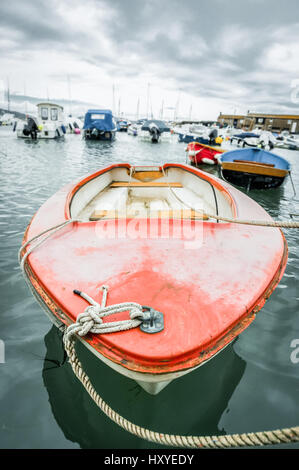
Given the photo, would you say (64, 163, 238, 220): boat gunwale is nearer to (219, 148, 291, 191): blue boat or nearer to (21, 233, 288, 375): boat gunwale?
(21, 233, 288, 375): boat gunwale

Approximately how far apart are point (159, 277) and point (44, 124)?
79.0ft

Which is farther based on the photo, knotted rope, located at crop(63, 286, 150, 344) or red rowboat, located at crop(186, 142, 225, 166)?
red rowboat, located at crop(186, 142, 225, 166)

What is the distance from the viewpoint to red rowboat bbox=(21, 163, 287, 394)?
1.33 meters

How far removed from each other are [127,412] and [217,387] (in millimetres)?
813

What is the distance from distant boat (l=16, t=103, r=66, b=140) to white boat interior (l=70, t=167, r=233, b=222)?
1830cm

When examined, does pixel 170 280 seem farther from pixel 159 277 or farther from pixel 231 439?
pixel 231 439

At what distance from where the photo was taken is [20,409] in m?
1.91

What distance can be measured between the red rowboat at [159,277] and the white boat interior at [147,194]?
850 mm

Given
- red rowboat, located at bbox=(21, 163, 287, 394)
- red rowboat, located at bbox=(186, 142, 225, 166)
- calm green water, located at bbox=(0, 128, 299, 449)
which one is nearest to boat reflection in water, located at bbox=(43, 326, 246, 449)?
calm green water, located at bbox=(0, 128, 299, 449)

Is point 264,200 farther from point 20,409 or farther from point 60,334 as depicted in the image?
point 20,409

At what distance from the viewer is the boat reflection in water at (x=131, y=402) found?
180cm

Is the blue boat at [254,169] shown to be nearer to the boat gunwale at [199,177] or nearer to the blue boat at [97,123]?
the boat gunwale at [199,177]

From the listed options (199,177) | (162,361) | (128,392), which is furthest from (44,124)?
(162,361)

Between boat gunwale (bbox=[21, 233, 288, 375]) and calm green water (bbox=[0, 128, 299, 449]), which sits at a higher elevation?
boat gunwale (bbox=[21, 233, 288, 375])
